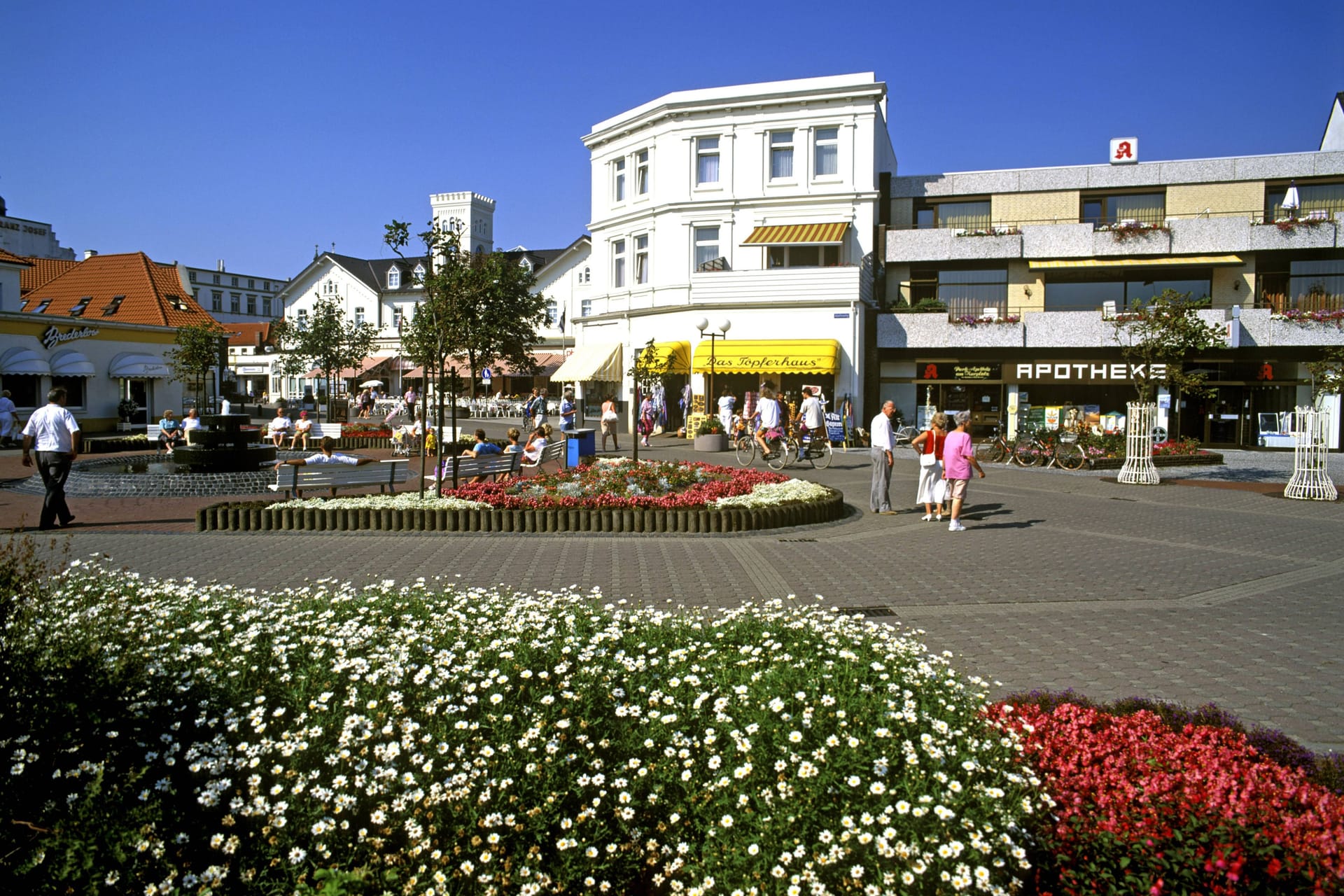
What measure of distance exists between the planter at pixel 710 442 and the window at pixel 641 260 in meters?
12.7

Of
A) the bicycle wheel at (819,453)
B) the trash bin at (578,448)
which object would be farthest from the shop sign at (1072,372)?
the trash bin at (578,448)

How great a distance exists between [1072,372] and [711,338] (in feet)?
44.7

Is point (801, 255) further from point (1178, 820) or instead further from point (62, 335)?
point (1178, 820)

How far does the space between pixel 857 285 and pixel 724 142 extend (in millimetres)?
7912

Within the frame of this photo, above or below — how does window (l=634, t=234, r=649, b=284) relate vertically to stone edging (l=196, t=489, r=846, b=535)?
above

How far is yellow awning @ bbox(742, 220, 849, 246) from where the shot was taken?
33.6 m

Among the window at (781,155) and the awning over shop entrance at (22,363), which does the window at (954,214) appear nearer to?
the window at (781,155)

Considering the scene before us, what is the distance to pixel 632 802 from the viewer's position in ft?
11.6

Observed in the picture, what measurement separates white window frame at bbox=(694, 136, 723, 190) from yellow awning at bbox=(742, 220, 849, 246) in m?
2.69

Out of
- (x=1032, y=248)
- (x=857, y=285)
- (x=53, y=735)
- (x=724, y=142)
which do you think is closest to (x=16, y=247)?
(x=724, y=142)

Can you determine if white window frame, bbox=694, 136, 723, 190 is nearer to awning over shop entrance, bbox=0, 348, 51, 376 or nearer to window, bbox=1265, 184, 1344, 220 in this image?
window, bbox=1265, 184, 1344, 220

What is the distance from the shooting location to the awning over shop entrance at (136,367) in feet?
130

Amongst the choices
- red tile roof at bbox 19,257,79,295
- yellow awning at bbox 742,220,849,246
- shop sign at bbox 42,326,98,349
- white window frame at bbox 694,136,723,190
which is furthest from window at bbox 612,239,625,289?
red tile roof at bbox 19,257,79,295

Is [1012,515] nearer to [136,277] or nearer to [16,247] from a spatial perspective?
[136,277]
